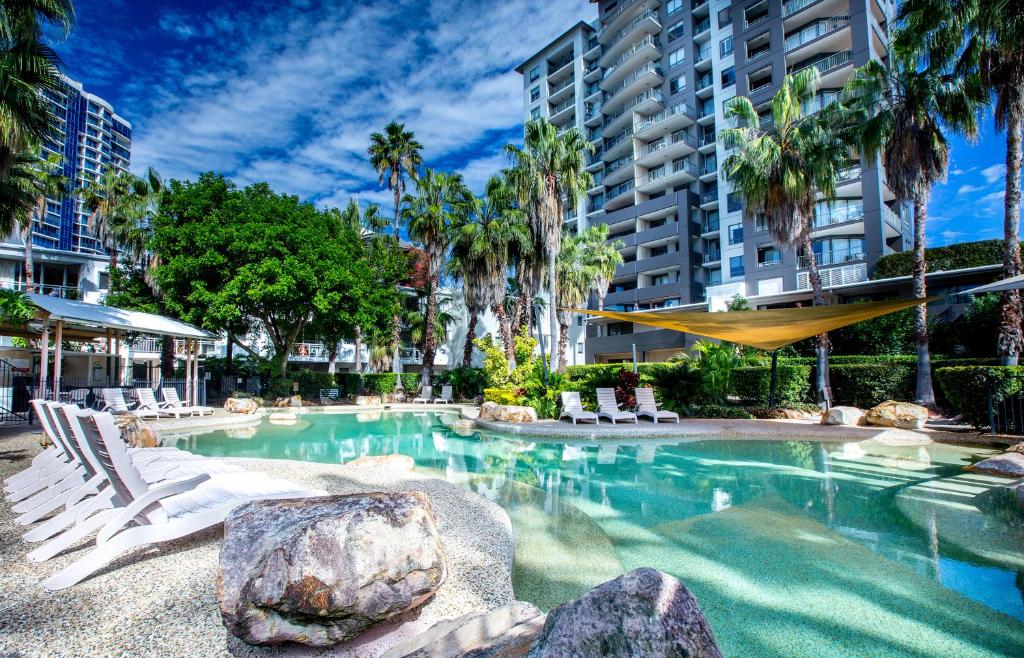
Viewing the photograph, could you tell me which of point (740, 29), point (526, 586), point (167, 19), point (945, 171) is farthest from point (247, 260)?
point (740, 29)

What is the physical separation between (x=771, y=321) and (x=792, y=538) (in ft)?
24.6

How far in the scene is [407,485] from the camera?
19.3ft

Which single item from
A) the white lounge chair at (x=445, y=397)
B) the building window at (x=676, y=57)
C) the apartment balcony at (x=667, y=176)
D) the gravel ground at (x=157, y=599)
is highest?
the building window at (x=676, y=57)

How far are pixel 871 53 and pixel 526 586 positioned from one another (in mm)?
34178

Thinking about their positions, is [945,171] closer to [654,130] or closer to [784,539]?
[784,539]

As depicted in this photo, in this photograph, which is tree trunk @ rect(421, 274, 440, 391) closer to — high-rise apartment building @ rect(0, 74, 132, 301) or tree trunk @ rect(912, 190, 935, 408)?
high-rise apartment building @ rect(0, 74, 132, 301)

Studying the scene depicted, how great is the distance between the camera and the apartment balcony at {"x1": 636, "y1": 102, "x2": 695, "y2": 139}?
111ft

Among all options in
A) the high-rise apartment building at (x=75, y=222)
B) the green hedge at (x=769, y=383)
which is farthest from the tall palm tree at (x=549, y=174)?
the high-rise apartment building at (x=75, y=222)

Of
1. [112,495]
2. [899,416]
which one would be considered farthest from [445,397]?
[112,495]

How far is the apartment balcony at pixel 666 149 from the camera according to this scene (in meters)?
34.0

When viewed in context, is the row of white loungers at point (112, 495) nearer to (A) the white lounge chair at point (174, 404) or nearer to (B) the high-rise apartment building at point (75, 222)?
(A) the white lounge chair at point (174, 404)

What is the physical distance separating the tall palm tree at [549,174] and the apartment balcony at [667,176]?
15.9 m

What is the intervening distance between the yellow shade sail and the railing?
2513 cm

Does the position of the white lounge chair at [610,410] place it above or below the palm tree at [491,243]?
below
